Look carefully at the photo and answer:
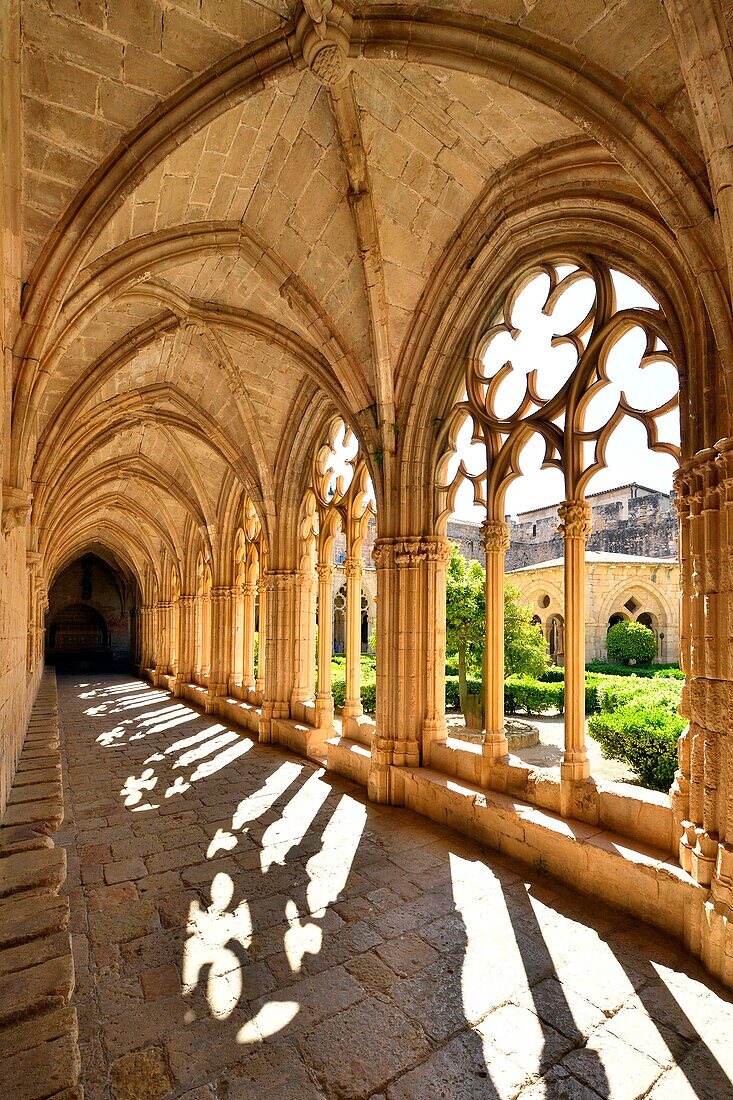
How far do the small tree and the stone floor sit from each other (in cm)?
533

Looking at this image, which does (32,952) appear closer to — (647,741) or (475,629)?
(647,741)

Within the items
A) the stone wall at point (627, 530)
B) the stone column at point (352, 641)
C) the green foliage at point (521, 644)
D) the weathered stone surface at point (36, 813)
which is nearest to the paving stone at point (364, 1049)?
the weathered stone surface at point (36, 813)

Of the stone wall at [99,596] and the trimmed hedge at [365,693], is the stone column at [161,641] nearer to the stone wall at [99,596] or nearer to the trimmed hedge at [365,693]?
the trimmed hedge at [365,693]

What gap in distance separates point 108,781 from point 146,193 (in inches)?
234

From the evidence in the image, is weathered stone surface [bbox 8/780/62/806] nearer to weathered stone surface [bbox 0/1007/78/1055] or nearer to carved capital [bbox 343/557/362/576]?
weathered stone surface [bbox 0/1007/78/1055]

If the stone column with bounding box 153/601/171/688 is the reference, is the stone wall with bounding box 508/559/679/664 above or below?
above

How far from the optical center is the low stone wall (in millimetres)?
1191

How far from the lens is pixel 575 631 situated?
4.30 metres

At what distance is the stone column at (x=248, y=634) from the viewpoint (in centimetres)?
1059

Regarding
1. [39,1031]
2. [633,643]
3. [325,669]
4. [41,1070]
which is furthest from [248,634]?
[633,643]

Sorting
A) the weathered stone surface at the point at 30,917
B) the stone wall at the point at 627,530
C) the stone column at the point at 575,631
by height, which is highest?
the stone wall at the point at 627,530

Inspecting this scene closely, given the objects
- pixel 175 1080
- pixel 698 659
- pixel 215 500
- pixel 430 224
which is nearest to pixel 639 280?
pixel 430 224

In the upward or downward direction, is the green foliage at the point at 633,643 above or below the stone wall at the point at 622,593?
below

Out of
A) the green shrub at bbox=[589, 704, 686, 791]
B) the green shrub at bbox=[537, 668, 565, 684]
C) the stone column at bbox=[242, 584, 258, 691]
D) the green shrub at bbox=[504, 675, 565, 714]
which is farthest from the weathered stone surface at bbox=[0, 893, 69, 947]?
the green shrub at bbox=[537, 668, 565, 684]
